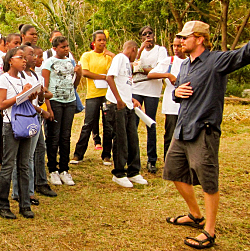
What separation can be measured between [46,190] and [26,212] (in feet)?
2.94

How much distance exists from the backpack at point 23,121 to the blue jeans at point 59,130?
1240 mm

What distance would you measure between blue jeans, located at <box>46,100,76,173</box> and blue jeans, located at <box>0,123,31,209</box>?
1256mm

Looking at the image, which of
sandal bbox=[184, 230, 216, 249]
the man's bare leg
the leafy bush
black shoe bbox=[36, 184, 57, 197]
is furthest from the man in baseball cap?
the leafy bush

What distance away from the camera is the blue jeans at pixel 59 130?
570 cm

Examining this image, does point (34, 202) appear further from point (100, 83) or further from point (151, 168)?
point (100, 83)

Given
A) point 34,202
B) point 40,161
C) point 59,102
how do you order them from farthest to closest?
point 59,102 < point 40,161 < point 34,202

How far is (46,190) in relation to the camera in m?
5.37

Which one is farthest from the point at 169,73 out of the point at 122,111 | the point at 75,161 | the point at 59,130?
the point at 75,161

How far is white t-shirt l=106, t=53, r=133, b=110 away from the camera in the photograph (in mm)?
5762

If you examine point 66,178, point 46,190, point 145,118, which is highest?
point 145,118

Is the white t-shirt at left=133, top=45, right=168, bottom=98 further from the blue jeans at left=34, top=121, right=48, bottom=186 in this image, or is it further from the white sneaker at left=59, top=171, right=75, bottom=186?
the blue jeans at left=34, top=121, right=48, bottom=186

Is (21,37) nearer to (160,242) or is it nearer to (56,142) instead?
(56,142)

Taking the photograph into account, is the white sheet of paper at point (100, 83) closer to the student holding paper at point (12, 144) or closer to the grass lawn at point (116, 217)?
the grass lawn at point (116, 217)

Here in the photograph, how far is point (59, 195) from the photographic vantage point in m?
5.43
